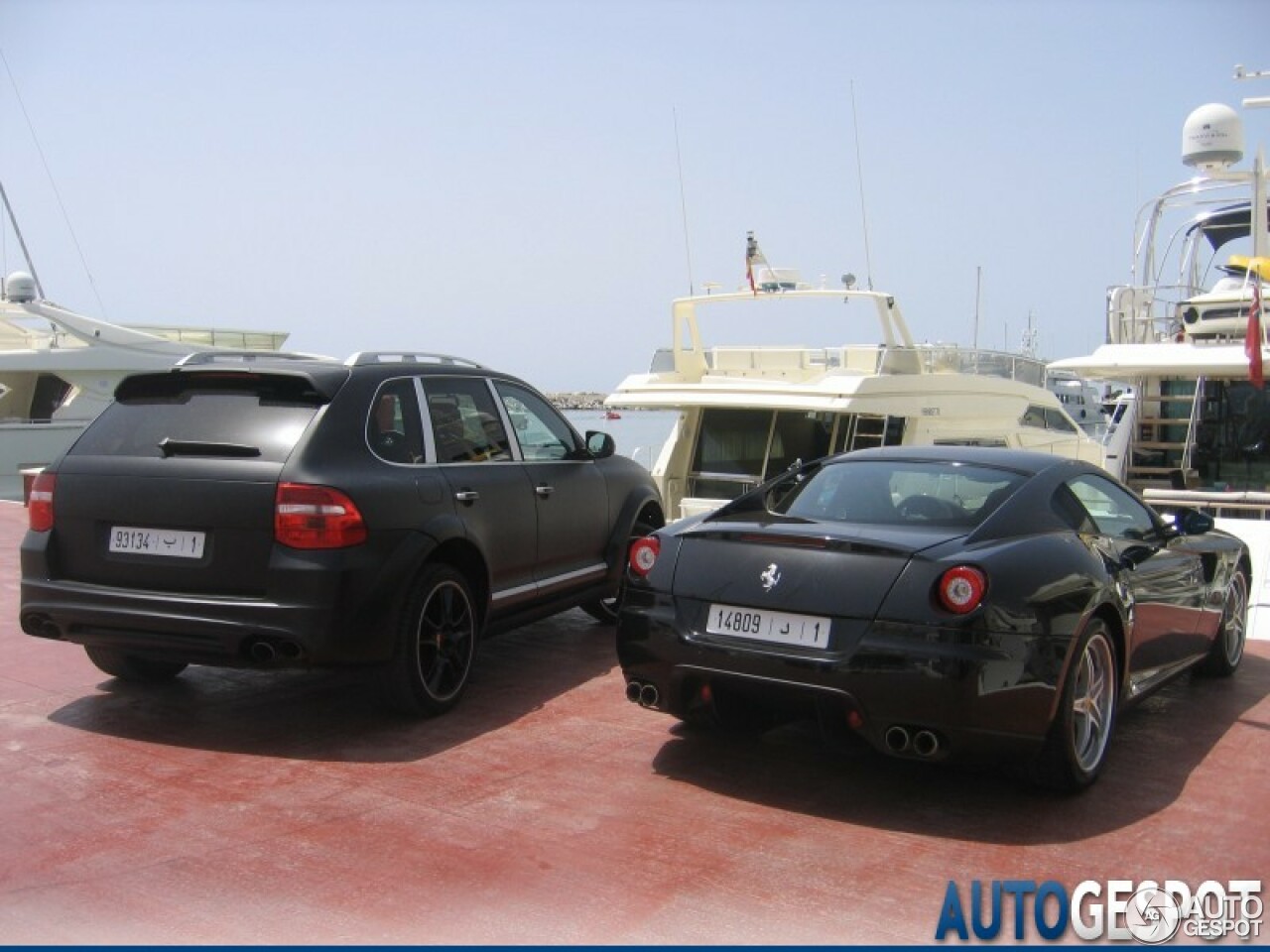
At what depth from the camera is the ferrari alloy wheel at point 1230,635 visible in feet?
23.0

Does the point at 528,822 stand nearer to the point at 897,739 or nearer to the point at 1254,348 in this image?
the point at 897,739

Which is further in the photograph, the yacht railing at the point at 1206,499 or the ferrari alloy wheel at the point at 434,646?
the yacht railing at the point at 1206,499

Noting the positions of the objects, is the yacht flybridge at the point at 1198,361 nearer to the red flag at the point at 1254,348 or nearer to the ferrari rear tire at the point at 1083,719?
the red flag at the point at 1254,348

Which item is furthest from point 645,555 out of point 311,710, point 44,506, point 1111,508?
point 44,506

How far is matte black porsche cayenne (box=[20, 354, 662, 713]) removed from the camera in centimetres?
545

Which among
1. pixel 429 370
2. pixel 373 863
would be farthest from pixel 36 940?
pixel 429 370

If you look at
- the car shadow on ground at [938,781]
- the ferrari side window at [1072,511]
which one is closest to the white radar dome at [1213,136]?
the car shadow on ground at [938,781]

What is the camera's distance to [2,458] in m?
24.2

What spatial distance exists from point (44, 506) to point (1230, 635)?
6.29m

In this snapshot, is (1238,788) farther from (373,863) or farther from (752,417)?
(752,417)

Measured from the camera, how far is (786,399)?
453 inches

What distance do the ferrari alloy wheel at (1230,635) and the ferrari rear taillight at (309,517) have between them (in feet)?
15.5

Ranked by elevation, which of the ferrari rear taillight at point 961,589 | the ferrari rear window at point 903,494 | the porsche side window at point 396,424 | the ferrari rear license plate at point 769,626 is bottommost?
the ferrari rear license plate at point 769,626

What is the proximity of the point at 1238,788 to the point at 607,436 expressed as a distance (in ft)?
13.4
